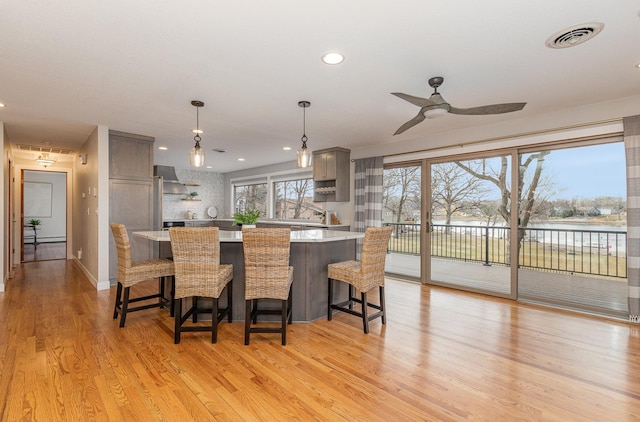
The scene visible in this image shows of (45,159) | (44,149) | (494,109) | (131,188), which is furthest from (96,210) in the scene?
(494,109)

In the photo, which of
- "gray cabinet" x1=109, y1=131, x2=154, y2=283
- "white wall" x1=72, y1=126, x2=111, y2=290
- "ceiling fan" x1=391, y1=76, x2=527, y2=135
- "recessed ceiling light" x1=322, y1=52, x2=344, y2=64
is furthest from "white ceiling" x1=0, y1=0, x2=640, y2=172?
"gray cabinet" x1=109, y1=131, x2=154, y2=283

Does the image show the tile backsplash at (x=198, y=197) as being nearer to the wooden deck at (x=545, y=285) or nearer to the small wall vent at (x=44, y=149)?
the small wall vent at (x=44, y=149)

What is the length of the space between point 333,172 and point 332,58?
3445 millimetres

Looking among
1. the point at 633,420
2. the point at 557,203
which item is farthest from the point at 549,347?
the point at 557,203

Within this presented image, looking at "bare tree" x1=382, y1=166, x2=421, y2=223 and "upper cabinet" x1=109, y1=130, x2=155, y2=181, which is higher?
"upper cabinet" x1=109, y1=130, x2=155, y2=181

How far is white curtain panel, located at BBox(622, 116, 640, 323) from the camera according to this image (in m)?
3.30

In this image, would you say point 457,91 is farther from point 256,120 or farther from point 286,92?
point 256,120

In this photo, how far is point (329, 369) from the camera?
7.70ft

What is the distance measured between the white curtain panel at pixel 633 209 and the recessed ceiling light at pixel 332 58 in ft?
10.2

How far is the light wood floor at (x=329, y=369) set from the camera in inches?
73.6

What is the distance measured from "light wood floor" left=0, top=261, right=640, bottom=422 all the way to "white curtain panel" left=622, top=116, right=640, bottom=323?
321mm

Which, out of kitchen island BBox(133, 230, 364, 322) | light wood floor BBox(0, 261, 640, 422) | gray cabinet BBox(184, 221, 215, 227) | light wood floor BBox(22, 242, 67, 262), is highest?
gray cabinet BBox(184, 221, 215, 227)

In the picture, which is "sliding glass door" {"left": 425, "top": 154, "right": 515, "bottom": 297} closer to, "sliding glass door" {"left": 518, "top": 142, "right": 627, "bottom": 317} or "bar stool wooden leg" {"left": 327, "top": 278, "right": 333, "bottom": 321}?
"sliding glass door" {"left": 518, "top": 142, "right": 627, "bottom": 317}

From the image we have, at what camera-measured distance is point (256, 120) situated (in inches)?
168
